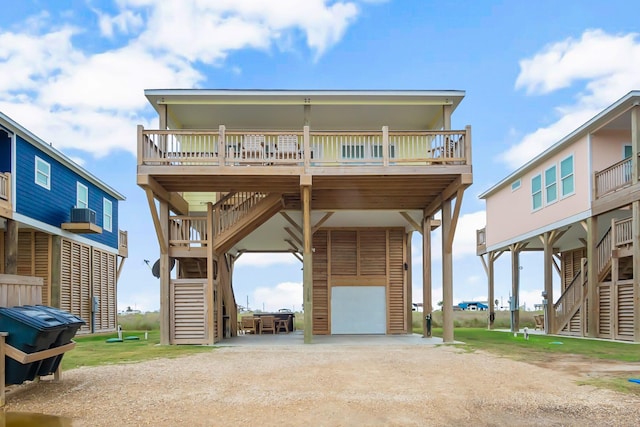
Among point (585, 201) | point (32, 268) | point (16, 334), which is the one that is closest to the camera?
point (16, 334)

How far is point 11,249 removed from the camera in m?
16.8

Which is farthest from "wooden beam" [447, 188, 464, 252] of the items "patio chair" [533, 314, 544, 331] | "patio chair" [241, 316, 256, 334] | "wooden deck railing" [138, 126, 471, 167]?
"patio chair" [533, 314, 544, 331]

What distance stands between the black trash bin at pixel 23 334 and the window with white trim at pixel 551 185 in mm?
18817

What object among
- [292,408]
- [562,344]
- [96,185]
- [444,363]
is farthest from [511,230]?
[292,408]

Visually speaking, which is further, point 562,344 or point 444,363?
point 562,344

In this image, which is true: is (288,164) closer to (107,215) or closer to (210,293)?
(210,293)

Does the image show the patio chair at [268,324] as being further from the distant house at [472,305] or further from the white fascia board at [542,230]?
the distant house at [472,305]

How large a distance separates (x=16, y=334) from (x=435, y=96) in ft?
39.5

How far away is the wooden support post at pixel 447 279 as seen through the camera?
15812mm

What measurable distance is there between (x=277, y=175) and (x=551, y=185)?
40.2ft

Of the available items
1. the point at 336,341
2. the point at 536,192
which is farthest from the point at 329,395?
the point at 536,192

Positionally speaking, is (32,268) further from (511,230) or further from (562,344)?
(511,230)

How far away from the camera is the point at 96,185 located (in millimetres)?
25766

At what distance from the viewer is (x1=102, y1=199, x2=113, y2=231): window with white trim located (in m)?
26.8
